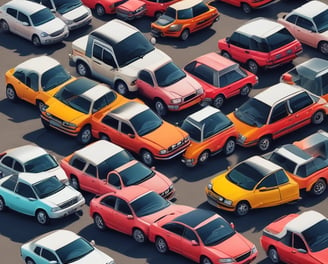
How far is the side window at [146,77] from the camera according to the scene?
172 ft

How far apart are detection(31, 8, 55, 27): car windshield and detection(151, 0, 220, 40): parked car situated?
4956 mm

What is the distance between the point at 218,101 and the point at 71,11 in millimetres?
10488

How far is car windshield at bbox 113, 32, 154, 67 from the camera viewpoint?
5394 cm

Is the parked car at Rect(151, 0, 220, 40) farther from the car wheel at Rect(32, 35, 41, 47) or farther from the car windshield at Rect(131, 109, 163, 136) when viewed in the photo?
the car windshield at Rect(131, 109, 163, 136)

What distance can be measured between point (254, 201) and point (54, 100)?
10.7 m

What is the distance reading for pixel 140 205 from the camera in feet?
147

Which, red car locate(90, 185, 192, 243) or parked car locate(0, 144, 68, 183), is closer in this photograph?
red car locate(90, 185, 192, 243)

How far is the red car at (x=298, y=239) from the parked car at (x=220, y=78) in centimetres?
1011

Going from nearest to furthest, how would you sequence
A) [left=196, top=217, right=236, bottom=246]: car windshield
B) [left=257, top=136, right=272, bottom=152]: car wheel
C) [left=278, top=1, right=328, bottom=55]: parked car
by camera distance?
1. [left=196, top=217, right=236, bottom=246]: car windshield
2. [left=257, top=136, right=272, bottom=152]: car wheel
3. [left=278, top=1, right=328, bottom=55]: parked car

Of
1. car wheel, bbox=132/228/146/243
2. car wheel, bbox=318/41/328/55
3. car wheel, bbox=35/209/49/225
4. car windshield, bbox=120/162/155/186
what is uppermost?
car windshield, bbox=120/162/155/186

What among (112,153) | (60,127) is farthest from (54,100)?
(112,153)

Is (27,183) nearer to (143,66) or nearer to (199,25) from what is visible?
(143,66)

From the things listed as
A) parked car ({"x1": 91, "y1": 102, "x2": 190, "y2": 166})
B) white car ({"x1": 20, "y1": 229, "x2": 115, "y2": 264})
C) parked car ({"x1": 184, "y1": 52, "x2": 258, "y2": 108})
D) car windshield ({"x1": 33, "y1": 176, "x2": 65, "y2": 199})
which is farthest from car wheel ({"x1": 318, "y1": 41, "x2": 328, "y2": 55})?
white car ({"x1": 20, "y1": 229, "x2": 115, "y2": 264})

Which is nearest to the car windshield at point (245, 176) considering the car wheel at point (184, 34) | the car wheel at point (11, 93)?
the car wheel at point (11, 93)
